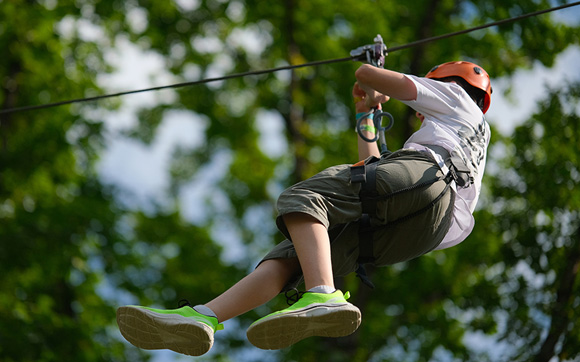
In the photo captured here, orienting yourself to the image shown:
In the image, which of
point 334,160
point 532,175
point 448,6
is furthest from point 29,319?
point 448,6

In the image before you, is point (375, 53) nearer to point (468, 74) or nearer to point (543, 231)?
point (468, 74)

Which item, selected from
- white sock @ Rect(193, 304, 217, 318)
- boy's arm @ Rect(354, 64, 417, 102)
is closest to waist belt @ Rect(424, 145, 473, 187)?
boy's arm @ Rect(354, 64, 417, 102)

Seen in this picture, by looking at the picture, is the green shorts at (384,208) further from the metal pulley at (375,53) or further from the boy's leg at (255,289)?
the metal pulley at (375,53)

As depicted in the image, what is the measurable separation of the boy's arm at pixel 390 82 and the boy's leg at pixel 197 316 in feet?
2.88

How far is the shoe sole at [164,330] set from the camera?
3152 mm

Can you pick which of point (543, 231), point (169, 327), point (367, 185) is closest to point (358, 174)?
point (367, 185)

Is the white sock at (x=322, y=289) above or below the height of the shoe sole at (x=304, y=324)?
above

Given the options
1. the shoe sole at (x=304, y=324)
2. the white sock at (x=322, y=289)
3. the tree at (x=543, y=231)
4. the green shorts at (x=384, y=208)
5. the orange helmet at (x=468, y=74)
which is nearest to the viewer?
the shoe sole at (x=304, y=324)

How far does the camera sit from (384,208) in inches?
131

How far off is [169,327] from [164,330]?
33mm

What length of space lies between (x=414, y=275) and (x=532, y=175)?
277 centimetres

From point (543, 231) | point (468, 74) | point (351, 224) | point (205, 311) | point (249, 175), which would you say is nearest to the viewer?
point (205, 311)

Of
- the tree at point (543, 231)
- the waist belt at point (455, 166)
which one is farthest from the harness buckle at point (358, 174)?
the tree at point (543, 231)

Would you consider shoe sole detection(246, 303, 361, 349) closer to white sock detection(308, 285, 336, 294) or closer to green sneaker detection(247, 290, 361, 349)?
green sneaker detection(247, 290, 361, 349)
